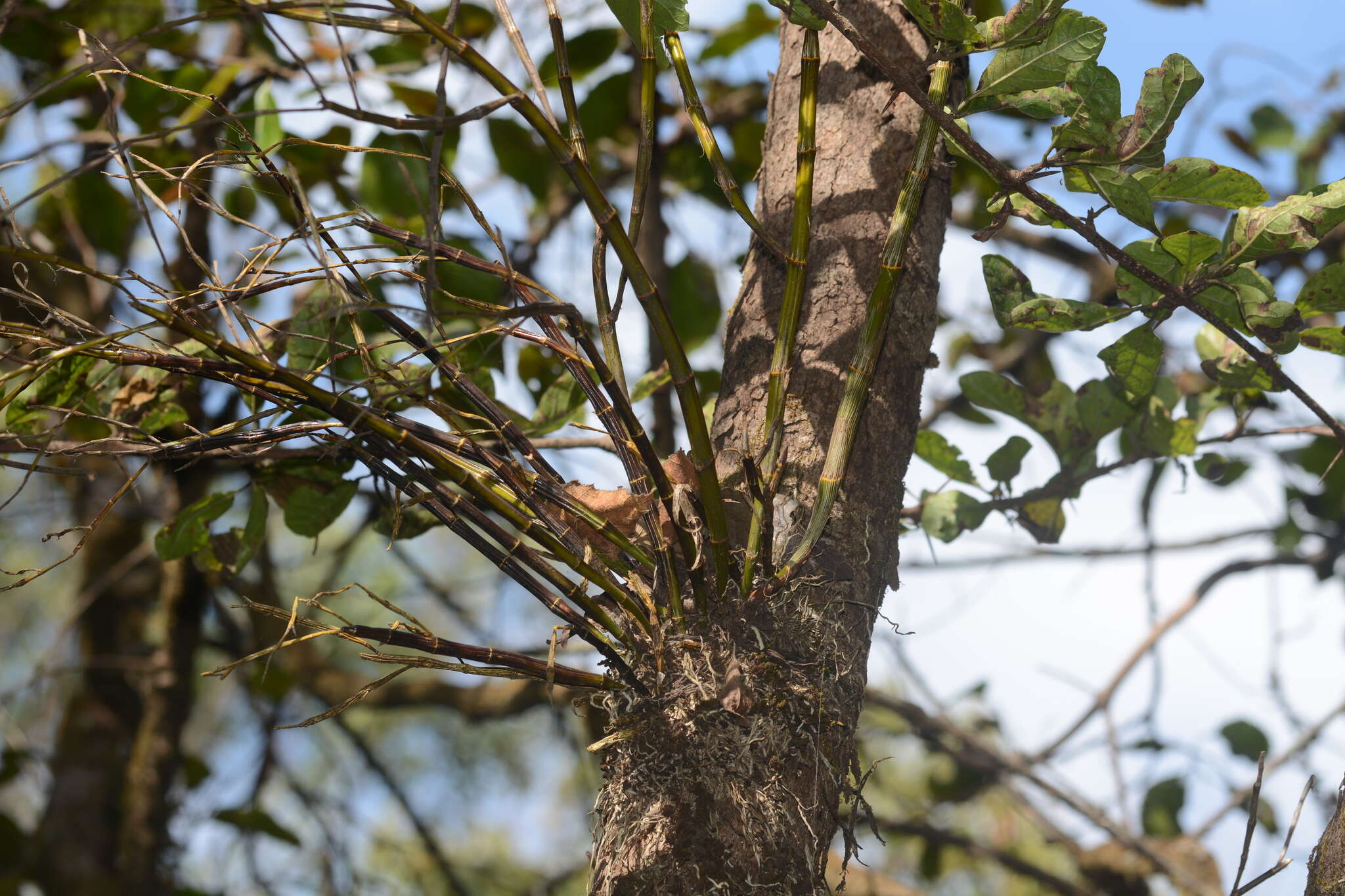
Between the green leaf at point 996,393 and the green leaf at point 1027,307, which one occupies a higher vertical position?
the green leaf at point 996,393

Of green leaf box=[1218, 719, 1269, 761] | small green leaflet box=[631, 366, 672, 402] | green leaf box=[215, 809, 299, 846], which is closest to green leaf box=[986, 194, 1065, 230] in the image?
small green leaflet box=[631, 366, 672, 402]

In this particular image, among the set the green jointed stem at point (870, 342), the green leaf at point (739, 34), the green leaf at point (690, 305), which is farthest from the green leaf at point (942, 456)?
the green leaf at point (739, 34)

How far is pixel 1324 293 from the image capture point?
0.69 meters

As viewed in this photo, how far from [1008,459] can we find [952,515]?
0.08 meters

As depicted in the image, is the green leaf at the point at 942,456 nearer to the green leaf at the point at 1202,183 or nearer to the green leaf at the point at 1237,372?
the green leaf at the point at 1237,372

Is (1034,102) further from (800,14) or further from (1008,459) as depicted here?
(1008,459)

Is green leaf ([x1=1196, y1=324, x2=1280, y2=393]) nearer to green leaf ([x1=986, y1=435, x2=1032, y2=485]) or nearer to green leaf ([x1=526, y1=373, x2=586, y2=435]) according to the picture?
green leaf ([x1=986, y1=435, x2=1032, y2=485])

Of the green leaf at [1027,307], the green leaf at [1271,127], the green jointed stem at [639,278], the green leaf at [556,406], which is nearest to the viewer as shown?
the green jointed stem at [639,278]

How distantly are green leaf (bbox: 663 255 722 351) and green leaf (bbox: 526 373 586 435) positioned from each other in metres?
0.65

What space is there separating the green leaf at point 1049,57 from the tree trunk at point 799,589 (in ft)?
0.35

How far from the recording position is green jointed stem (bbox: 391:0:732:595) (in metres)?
0.48

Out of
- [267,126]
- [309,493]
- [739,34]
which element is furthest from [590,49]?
[309,493]

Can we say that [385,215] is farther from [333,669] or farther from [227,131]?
[333,669]

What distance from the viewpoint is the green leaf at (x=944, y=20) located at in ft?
1.91
